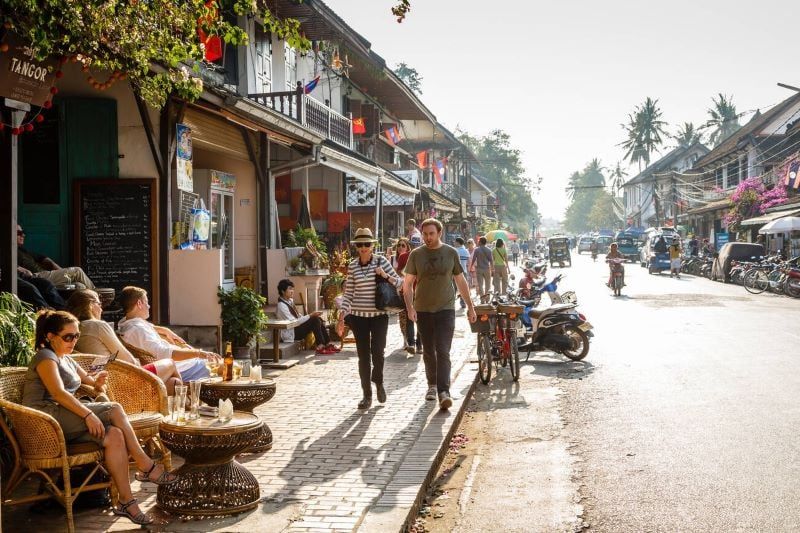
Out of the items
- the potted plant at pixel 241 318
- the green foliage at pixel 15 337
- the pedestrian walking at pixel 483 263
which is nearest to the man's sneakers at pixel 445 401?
the potted plant at pixel 241 318

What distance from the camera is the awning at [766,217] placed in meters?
34.7

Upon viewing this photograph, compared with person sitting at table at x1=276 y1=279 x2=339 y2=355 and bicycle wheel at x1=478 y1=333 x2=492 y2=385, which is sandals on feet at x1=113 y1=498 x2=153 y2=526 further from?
person sitting at table at x1=276 y1=279 x2=339 y2=355

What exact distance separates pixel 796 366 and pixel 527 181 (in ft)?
296

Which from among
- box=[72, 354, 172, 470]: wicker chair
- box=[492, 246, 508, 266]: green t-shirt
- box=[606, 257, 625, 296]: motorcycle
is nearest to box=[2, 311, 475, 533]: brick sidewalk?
box=[72, 354, 172, 470]: wicker chair

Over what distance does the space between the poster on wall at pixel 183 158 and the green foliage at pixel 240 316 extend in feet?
5.57

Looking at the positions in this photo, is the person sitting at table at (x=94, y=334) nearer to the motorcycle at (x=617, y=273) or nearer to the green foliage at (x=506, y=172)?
the motorcycle at (x=617, y=273)

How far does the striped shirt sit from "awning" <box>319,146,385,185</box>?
757 cm

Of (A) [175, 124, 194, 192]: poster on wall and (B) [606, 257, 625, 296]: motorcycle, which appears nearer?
(A) [175, 124, 194, 192]: poster on wall

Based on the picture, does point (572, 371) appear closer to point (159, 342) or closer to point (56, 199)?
point (159, 342)

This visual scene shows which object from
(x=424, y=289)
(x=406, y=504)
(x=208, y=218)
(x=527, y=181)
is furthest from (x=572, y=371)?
(x=527, y=181)

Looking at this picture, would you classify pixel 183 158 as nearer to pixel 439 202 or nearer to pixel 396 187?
pixel 396 187

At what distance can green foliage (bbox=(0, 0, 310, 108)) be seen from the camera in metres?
6.06

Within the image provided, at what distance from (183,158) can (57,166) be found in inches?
66.1

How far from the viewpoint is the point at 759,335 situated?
15.1 meters
